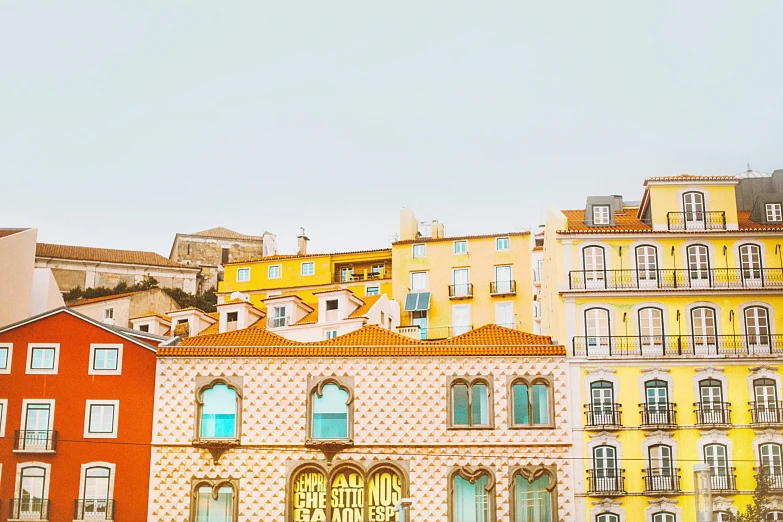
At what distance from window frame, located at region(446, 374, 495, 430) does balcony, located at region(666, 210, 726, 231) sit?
11.6 meters

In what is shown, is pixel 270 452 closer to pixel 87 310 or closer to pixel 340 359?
pixel 340 359

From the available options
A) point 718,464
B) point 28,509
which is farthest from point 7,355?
point 718,464

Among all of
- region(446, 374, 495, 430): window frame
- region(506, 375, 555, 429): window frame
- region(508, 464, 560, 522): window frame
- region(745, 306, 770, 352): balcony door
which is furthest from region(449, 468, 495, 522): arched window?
region(745, 306, 770, 352): balcony door

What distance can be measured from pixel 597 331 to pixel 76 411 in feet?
76.3

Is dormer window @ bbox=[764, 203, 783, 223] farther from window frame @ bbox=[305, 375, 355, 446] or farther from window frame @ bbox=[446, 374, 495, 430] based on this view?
window frame @ bbox=[305, 375, 355, 446]

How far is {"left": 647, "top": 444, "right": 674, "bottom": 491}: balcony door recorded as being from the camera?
4197cm

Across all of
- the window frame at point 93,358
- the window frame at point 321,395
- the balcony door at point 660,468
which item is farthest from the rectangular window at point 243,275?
the balcony door at point 660,468

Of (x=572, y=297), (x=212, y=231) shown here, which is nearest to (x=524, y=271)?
(x=572, y=297)

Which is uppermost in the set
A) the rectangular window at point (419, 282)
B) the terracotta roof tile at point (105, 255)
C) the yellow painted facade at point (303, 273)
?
the terracotta roof tile at point (105, 255)

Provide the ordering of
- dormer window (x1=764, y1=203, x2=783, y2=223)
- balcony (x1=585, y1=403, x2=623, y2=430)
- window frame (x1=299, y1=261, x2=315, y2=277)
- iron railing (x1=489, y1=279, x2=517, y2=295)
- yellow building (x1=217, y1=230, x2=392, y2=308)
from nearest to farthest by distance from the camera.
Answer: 1. balcony (x1=585, y1=403, x2=623, y2=430)
2. dormer window (x1=764, y1=203, x2=783, y2=223)
3. iron railing (x1=489, y1=279, x2=517, y2=295)
4. yellow building (x1=217, y1=230, x2=392, y2=308)
5. window frame (x1=299, y1=261, x2=315, y2=277)

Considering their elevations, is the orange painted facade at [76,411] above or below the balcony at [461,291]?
below

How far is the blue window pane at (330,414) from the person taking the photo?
43.2m

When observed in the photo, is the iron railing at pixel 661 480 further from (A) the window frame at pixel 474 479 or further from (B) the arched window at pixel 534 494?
(A) the window frame at pixel 474 479

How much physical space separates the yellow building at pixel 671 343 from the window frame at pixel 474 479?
367 centimetres
